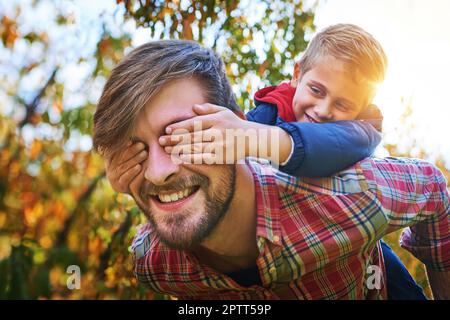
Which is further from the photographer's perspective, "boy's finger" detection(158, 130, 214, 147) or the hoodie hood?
the hoodie hood

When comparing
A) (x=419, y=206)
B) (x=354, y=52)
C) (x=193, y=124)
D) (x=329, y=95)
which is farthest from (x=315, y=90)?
(x=193, y=124)

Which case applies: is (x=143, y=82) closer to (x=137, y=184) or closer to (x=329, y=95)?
(x=137, y=184)

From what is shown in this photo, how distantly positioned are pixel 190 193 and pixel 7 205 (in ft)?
2.93

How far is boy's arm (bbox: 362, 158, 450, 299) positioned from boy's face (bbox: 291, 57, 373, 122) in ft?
0.63

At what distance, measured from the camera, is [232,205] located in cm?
124

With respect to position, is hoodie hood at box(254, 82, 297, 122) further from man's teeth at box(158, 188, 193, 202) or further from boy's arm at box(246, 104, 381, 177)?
man's teeth at box(158, 188, 193, 202)

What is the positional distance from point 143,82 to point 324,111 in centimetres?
55

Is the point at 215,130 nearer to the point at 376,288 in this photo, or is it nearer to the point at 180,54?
the point at 180,54

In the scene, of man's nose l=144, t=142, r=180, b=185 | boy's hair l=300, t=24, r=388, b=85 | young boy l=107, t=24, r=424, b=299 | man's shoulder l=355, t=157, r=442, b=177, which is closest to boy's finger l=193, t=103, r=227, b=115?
young boy l=107, t=24, r=424, b=299

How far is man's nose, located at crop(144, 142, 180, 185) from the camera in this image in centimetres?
110

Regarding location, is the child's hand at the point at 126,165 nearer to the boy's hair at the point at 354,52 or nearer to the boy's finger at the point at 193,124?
the boy's finger at the point at 193,124

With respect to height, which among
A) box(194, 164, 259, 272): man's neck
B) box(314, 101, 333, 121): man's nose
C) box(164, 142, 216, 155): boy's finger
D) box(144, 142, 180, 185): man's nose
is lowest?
box(194, 164, 259, 272): man's neck

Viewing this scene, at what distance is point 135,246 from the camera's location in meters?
1.44

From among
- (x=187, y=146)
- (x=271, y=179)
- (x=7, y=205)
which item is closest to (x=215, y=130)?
(x=187, y=146)
